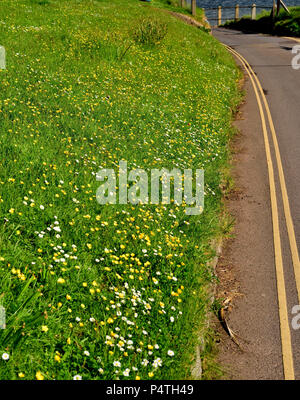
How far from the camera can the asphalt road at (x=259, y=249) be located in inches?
246

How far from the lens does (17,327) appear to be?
475cm

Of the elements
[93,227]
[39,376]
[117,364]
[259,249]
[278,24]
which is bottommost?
[259,249]

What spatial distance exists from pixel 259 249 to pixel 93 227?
386cm

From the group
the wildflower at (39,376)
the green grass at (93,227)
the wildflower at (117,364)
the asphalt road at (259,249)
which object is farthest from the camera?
the asphalt road at (259,249)

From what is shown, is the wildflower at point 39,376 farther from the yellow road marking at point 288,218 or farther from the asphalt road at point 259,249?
the yellow road marking at point 288,218

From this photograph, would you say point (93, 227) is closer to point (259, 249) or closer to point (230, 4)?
point (259, 249)

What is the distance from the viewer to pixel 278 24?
4422cm

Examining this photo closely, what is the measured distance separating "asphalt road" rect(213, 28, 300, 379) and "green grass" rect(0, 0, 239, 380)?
0.62m

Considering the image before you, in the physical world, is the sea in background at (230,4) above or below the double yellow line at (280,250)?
above

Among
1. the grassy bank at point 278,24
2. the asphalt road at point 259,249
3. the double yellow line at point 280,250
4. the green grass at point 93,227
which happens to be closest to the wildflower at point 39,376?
the green grass at point 93,227

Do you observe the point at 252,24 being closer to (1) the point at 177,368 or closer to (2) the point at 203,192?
(2) the point at 203,192

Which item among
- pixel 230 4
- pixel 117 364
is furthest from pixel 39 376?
pixel 230 4

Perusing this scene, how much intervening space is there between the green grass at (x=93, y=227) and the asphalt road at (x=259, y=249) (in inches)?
24.2

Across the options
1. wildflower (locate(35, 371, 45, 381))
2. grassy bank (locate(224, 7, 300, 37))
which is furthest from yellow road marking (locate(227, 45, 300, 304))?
grassy bank (locate(224, 7, 300, 37))
